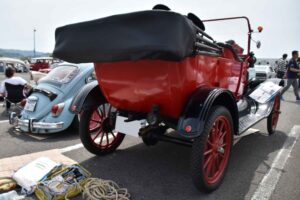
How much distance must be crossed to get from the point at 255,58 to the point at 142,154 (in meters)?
2.88

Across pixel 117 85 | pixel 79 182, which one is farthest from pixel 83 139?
pixel 117 85

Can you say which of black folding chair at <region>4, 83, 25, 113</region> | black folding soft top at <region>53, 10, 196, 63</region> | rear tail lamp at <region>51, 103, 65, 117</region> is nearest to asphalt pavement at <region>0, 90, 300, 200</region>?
rear tail lamp at <region>51, 103, 65, 117</region>

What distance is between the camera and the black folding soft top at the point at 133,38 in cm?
228

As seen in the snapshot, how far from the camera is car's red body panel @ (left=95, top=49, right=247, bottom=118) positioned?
2678 millimetres

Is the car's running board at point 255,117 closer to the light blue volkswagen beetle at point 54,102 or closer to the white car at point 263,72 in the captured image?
the light blue volkswagen beetle at point 54,102

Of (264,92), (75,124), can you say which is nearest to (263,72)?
(264,92)

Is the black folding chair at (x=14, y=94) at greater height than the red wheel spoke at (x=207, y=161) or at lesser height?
lesser

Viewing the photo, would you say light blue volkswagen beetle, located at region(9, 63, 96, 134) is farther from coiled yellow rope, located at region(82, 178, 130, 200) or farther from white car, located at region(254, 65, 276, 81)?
white car, located at region(254, 65, 276, 81)

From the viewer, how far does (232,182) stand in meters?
3.27

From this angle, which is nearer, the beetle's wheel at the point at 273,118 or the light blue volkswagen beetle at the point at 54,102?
the light blue volkswagen beetle at the point at 54,102

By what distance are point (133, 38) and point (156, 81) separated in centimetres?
52

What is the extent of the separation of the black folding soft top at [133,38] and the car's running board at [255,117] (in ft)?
6.01

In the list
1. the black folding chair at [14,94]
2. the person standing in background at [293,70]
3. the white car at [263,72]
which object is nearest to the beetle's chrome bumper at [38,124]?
the black folding chair at [14,94]

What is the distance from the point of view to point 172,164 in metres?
3.77
